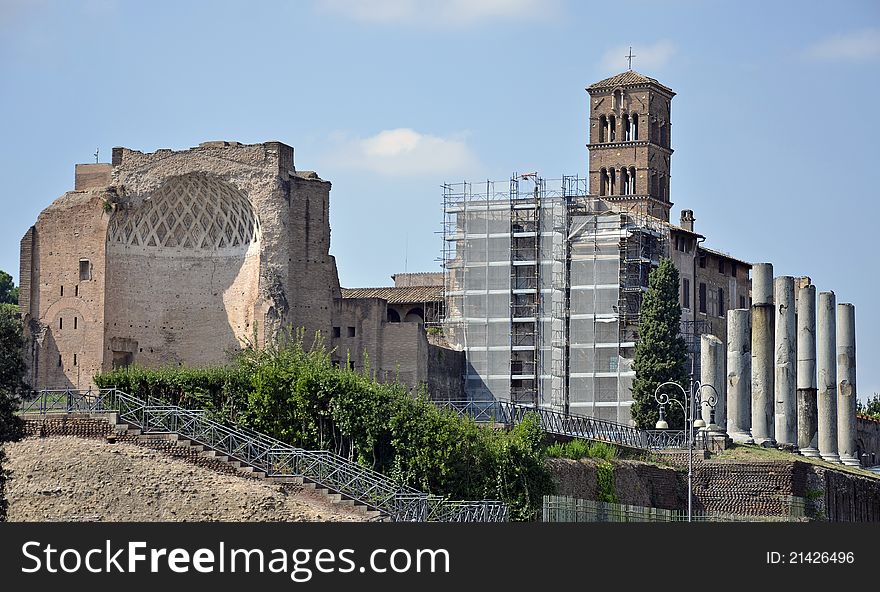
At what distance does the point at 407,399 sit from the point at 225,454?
5.90 meters

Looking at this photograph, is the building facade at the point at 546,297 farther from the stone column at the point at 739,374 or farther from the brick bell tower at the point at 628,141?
the brick bell tower at the point at 628,141

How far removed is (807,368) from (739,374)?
12.5 ft

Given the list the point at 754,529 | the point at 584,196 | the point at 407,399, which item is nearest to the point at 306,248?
the point at 584,196

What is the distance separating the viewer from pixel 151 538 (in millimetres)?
28828

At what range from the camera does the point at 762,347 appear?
60.3 metres

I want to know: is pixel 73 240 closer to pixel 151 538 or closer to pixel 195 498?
pixel 195 498

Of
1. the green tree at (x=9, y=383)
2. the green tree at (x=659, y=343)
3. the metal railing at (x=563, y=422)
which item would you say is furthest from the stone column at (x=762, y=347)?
the green tree at (x=9, y=383)

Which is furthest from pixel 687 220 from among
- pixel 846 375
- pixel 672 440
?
pixel 672 440

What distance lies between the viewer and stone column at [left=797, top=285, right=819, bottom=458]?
6212 cm

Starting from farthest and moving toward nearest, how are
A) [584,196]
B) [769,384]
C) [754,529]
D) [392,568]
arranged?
[584,196] < [769,384] < [754,529] < [392,568]

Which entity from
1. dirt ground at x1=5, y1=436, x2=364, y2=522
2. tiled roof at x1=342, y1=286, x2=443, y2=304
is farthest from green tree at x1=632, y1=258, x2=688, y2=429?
dirt ground at x1=5, y1=436, x2=364, y2=522

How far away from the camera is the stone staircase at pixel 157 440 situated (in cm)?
4003

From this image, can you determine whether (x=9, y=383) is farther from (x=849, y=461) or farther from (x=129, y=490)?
(x=849, y=461)

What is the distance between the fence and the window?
19410 millimetres
